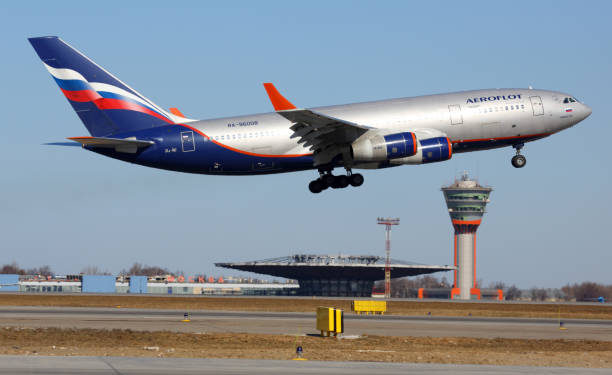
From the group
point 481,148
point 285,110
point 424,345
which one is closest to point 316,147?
point 285,110

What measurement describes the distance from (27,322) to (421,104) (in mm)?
28523

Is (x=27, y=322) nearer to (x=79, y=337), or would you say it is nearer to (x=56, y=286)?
(x=79, y=337)

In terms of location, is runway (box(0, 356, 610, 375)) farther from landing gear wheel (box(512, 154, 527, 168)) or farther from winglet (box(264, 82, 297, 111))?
landing gear wheel (box(512, 154, 527, 168))

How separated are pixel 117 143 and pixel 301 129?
11873mm

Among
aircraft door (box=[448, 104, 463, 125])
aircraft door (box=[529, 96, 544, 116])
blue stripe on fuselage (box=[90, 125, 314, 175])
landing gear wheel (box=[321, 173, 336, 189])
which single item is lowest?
landing gear wheel (box=[321, 173, 336, 189])

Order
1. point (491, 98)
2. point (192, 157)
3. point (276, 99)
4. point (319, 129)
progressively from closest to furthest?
point (276, 99), point (319, 129), point (192, 157), point (491, 98)

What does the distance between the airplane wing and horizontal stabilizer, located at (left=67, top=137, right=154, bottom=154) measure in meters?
9.51

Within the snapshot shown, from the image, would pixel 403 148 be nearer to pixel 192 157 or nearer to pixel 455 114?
pixel 455 114

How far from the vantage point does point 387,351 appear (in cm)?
3772

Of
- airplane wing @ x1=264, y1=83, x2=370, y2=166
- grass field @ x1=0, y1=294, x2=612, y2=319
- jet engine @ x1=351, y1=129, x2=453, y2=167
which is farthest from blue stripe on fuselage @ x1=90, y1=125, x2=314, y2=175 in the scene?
grass field @ x1=0, y1=294, x2=612, y2=319

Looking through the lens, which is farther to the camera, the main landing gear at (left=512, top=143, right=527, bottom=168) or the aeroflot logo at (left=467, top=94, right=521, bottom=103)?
the main landing gear at (left=512, top=143, right=527, bottom=168)

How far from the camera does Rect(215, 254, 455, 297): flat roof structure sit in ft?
631

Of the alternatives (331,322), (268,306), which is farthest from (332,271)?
(331,322)

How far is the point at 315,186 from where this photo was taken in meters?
60.4
